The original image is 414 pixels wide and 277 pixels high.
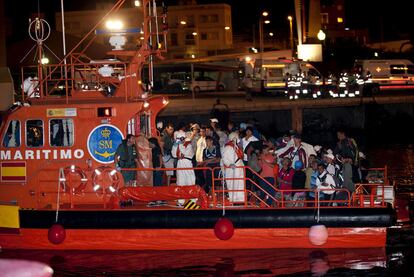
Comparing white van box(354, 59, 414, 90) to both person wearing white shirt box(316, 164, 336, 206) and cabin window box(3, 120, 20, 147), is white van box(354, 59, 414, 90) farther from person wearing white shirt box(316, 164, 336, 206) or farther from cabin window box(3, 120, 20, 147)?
cabin window box(3, 120, 20, 147)

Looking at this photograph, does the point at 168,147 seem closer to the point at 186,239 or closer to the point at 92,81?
the point at 92,81

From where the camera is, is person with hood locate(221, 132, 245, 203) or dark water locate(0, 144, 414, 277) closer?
dark water locate(0, 144, 414, 277)

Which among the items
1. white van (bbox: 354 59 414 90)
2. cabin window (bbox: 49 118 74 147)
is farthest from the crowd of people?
white van (bbox: 354 59 414 90)

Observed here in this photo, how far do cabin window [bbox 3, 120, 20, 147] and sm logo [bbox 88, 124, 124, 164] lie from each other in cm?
131

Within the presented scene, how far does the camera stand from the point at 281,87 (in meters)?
41.0

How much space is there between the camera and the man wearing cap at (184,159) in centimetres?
1420

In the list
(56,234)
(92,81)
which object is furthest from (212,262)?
(92,81)

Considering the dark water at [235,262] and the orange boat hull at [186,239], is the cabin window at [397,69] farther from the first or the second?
the orange boat hull at [186,239]

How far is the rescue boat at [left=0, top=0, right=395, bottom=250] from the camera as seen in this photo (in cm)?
1284

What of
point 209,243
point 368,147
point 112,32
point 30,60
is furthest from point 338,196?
point 30,60

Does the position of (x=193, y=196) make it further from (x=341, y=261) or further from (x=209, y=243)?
(x=341, y=261)

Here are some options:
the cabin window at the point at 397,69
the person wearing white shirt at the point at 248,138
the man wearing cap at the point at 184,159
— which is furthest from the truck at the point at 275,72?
the man wearing cap at the point at 184,159

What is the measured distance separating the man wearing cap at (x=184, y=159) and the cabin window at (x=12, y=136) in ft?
9.56

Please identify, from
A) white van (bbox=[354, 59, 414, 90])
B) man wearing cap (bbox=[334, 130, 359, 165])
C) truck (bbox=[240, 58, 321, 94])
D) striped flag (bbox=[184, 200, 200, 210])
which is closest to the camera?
striped flag (bbox=[184, 200, 200, 210])
